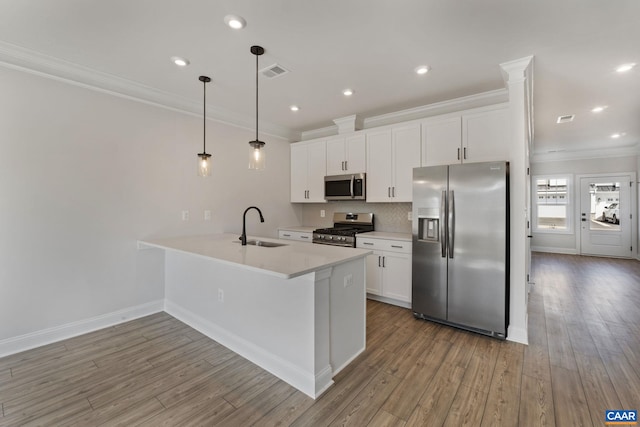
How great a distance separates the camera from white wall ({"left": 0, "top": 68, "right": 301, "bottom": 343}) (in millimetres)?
2480

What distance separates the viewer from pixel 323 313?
2.03 metres

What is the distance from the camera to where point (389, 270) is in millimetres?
3643

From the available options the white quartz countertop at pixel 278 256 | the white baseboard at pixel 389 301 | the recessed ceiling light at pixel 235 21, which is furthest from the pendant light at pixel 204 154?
the white baseboard at pixel 389 301

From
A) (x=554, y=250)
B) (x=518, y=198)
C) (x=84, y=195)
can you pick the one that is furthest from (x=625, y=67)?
(x=554, y=250)

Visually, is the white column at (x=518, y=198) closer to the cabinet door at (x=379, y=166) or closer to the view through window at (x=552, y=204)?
the cabinet door at (x=379, y=166)

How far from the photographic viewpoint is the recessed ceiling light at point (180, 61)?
8.40 feet

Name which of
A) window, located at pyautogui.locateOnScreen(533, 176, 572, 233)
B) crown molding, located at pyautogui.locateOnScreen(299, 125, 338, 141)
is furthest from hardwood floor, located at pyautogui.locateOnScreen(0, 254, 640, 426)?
window, located at pyautogui.locateOnScreen(533, 176, 572, 233)

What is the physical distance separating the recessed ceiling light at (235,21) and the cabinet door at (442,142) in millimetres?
2370

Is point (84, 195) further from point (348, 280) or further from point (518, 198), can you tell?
point (518, 198)

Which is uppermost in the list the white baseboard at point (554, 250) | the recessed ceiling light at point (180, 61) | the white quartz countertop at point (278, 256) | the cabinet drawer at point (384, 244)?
the recessed ceiling light at point (180, 61)

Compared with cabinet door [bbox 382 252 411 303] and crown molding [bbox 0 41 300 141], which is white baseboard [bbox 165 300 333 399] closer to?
cabinet door [bbox 382 252 411 303]

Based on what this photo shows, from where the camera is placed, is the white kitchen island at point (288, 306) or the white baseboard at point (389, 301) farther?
the white baseboard at point (389, 301)

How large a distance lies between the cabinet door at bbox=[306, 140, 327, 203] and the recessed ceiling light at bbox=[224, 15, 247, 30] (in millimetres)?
2563

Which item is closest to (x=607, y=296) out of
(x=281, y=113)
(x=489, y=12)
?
(x=489, y=12)
